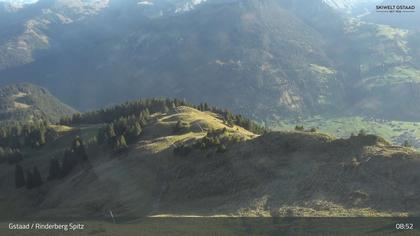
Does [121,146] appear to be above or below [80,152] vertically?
above

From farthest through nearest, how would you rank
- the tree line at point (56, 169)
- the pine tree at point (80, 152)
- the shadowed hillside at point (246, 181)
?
the pine tree at point (80, 152) → the tree line at point (56, 169) → the shadowed hillside at point (246, 181)

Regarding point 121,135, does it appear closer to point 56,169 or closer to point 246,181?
point 56,169

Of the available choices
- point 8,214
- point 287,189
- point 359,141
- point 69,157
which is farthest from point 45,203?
point 359,141

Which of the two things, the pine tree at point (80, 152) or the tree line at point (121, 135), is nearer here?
the tree line at point (121, 135)

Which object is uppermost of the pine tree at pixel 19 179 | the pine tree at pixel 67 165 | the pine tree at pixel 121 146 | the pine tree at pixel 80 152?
the pine tree at pixel 121 146

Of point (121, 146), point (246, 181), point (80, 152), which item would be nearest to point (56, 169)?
point (80, 152)

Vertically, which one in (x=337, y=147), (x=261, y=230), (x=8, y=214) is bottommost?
(x=8, y=214)

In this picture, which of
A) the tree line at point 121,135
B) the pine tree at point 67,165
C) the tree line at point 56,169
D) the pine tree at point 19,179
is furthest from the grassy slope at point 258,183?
the pine tree at point 19,179

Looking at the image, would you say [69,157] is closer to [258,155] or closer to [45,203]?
[45,203]

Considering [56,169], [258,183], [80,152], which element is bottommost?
[56,169]

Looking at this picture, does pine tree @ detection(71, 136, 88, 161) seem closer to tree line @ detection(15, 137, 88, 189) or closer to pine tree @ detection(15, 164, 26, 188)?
tree line @ detection(15, 137, 88, 189)

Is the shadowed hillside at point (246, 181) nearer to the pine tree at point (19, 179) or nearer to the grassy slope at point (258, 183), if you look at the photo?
the grassy slope at point (258, 183)
